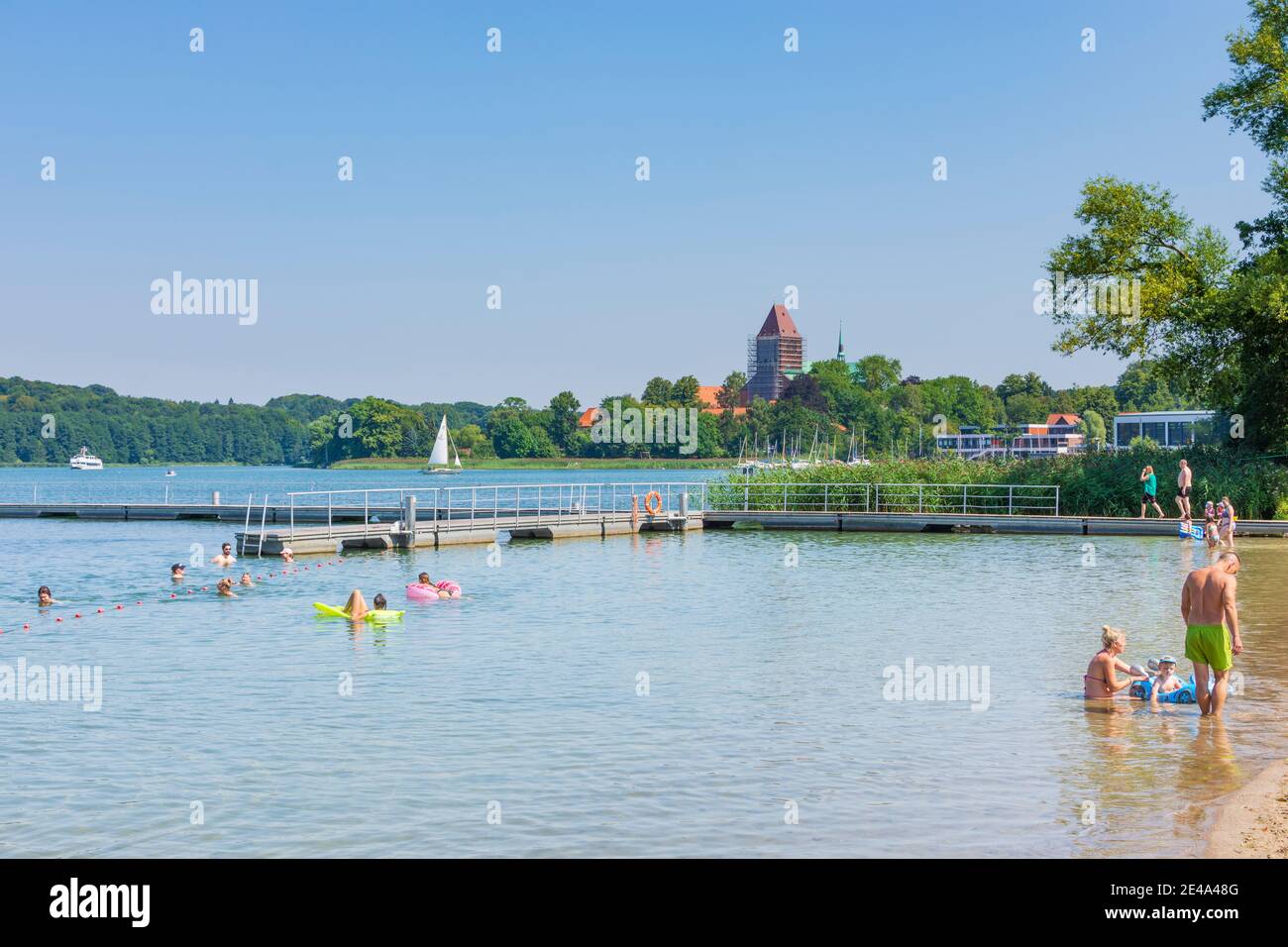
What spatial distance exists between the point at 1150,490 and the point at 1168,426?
69.6 meters

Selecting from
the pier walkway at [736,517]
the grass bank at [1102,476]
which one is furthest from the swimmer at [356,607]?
the grass bank at [1102,476]

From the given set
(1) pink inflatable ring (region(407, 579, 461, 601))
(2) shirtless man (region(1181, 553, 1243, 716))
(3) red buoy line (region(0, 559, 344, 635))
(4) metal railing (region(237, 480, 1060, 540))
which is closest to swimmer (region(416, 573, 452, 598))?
(1) pink inflatable ring (region(407, 579, 461, 601))

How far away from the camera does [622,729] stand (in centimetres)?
1491

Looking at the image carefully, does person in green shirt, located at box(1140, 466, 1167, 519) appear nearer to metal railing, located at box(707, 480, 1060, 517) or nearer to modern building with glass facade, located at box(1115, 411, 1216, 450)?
metal railing, located at box(707, 480, 1060, 517)

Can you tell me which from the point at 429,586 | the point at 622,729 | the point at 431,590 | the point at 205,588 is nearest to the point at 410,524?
the point at 205,588

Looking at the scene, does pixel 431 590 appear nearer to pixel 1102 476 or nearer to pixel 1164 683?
pixel 1164 683

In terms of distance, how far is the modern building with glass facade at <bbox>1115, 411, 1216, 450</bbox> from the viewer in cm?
8788

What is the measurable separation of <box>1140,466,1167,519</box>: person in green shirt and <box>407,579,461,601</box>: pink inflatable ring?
2564cm

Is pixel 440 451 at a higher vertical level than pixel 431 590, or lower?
higher

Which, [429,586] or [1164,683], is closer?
[1164,683]

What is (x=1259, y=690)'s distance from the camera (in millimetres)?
16516
